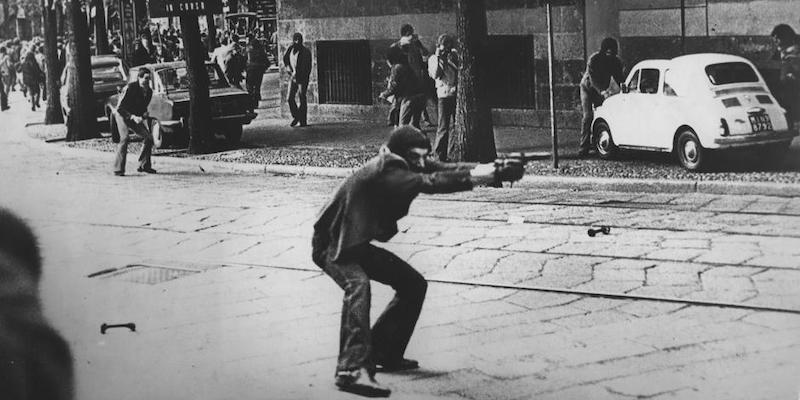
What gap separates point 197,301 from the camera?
824 centimetres

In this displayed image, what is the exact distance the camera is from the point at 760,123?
10.3 m

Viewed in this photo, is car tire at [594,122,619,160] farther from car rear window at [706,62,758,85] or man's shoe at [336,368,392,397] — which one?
man's shoe at [336,368,392,397]

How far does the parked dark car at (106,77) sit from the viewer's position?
20172 mm

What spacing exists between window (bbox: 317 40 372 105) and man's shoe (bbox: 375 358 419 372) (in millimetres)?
9261

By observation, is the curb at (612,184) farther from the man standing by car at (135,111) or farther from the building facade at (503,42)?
the building facade at (503,42)

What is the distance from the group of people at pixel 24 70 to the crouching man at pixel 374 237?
6.92m

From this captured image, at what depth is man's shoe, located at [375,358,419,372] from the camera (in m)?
6.37

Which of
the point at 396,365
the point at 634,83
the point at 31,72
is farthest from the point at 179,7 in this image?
the point at 396,365

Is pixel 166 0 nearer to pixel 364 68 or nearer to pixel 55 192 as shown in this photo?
pixel 364 68

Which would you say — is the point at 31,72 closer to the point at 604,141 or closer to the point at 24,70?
the point at 24,70

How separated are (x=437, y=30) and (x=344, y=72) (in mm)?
1505

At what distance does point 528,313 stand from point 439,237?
2.55 m

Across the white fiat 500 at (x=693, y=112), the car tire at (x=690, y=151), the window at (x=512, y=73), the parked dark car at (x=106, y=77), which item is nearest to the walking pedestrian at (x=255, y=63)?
the parked dark car at (x=106, y=77)

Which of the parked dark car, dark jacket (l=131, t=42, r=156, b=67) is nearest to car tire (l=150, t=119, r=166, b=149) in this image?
dark jacket (l=131, t=42, r=156, b=67)
